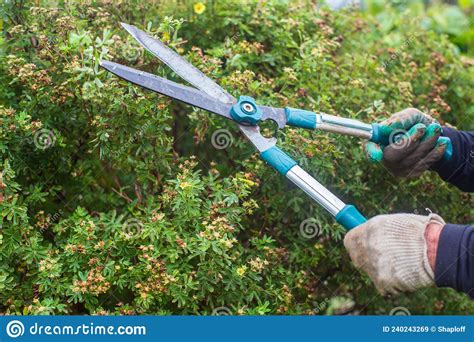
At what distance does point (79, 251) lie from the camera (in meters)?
3.12

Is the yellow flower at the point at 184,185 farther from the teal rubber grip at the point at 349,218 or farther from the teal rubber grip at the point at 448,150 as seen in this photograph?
the teal rubber grip at the point at 448,150

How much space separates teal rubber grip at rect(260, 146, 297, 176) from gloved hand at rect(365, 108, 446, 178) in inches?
20.3

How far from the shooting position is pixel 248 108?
3162mm

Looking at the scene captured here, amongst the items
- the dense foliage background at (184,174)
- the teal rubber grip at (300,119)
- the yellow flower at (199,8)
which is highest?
the yellow flower at (199,8)

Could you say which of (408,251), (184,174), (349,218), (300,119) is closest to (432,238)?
(408,251)

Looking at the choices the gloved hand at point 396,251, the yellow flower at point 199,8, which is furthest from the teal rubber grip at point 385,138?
the yellow flower at point 199,8

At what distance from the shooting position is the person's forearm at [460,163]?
3455 millimetres

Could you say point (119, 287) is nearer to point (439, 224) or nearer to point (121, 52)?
point (121, 52)

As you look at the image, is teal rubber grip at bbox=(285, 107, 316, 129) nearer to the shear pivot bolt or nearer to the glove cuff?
the shear pivot bolt

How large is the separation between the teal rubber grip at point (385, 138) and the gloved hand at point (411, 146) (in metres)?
0.02

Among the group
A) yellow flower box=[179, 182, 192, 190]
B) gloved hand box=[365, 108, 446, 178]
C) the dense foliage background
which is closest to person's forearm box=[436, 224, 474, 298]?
gloved hand box=[365, 108, 446, 178]

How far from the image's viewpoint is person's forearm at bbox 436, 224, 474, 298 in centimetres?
261

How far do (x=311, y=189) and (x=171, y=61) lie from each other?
0.86 m

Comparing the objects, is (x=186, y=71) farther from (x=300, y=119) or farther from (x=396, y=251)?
(x=396, y=251)
